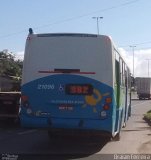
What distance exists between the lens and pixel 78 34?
14523 mm

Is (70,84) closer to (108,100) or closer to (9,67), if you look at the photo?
(108,100)

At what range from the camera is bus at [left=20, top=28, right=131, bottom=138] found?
14.1 m

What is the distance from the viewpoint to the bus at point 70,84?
1406 centimetres

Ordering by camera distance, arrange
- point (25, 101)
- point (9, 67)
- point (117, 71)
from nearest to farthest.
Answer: point (25, 101)
point (117, 71)
point (9, 67)

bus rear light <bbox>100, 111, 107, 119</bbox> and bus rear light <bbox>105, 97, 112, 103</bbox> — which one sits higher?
bus rear light <bbox>105, 97, 112, 103</bbox>

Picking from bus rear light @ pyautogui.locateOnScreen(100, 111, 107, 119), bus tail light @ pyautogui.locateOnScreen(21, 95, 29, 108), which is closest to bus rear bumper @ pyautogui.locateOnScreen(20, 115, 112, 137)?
bus rear light @ pyautogui.locateOnScreen(100, 111, 107, 119)

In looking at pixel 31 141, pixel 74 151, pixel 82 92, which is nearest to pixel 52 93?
pixel 82 92

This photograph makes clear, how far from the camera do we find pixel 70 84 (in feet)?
46.8

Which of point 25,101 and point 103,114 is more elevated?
point 25,101

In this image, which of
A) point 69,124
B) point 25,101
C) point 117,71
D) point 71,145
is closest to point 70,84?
point 69,124

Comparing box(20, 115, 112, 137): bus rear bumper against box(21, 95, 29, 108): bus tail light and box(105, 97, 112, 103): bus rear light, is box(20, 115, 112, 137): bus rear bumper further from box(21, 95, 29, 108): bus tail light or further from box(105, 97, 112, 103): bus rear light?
box(105, 97, 112, 103): bus rear light

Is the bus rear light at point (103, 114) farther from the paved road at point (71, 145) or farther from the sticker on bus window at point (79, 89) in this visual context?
the paved road at point (71, 145)

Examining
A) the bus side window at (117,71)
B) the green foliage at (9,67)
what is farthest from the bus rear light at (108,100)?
the green foliage at (9,67)

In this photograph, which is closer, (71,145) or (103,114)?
(103,114)
